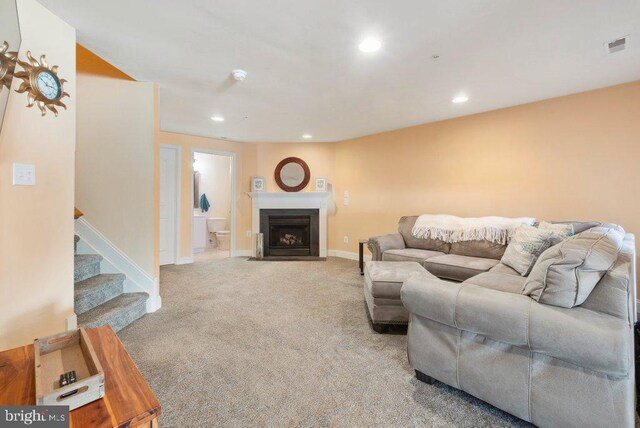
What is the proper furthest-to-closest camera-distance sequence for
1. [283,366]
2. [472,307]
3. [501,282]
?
[501,282] < [283,366] < [472,307]

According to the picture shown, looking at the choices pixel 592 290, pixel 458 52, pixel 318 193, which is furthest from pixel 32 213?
pixel 318 193

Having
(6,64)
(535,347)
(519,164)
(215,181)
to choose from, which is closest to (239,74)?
(6,64)

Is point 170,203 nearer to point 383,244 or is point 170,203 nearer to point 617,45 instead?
point 383,244

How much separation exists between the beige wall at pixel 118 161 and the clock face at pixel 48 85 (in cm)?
97

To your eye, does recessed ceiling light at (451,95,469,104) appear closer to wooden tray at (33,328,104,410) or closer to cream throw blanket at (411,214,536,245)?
cream throw blanket at (411,214,536,245)

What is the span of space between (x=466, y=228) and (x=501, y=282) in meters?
1.55

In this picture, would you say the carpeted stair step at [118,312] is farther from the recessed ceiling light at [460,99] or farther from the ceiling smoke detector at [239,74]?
the recessed ceiling light at [460,99]

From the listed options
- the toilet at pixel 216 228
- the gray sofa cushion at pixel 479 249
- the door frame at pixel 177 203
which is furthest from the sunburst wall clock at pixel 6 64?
the toilet at pixel 216 228

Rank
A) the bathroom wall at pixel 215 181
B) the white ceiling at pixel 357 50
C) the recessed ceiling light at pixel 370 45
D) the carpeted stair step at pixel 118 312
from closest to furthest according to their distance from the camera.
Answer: the white ceiling at pixel 357 50
the recessed ceiling light at pixel 370 45
the carpeted stair step at pixel 118 312
the bathroom wall at pixel 215 181

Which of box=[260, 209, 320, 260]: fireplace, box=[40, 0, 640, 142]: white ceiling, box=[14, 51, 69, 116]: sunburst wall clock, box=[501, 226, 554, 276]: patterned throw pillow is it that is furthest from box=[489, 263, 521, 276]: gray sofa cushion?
box=[14, 51, 69, 116]: sunburst wall clock

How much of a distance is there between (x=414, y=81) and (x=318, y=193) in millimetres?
3008

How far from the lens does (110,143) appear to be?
2.69 m

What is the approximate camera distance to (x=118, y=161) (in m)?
2.71

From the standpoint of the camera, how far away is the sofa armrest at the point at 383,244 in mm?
3656
